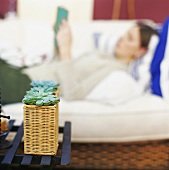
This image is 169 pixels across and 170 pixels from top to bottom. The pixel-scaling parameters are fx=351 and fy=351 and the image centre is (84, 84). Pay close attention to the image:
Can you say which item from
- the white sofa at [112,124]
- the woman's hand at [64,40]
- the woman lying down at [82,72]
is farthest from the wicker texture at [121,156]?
the woman's hand at [64,40]

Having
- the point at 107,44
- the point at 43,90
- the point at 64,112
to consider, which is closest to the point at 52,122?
the point at 43,90

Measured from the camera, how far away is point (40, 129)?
0.97 meters

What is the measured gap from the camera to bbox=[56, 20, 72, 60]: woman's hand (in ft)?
5.00

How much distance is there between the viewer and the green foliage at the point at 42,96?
3.15 ft

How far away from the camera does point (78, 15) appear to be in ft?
7.16

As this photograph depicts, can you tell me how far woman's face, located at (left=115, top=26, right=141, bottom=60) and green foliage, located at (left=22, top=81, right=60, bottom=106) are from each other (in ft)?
2.75

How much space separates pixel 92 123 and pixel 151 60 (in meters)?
0.48

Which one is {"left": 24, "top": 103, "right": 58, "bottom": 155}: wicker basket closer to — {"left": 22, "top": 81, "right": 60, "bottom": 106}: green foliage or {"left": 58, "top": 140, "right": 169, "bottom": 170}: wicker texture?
{"left": 22, "top": 81, "right": 60, "bottom": 106}: green foliage

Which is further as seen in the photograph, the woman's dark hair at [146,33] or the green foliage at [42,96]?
the woman's dark hair at [146,33]

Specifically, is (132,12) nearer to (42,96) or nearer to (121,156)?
(121,156)

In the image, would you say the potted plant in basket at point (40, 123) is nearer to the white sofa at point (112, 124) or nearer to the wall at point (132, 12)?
the white sofa at point (112, 124)

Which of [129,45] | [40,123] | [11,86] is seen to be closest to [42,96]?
[40,123]

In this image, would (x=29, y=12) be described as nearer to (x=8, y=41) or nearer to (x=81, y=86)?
(x=8, y=41)

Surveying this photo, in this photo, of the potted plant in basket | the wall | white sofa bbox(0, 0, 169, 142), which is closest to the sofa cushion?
white sofa bbox(0, 0, 169, 142)
